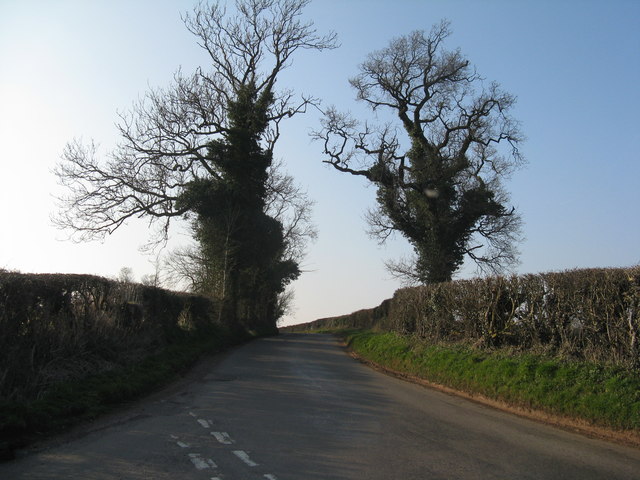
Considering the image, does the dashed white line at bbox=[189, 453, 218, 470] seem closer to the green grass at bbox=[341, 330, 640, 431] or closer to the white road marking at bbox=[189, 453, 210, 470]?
the white road marking at bbox=[189, 453, 210, 470]

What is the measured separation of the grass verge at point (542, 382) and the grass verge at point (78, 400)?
7.70m

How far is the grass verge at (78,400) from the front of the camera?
8.01m

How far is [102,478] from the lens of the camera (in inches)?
257

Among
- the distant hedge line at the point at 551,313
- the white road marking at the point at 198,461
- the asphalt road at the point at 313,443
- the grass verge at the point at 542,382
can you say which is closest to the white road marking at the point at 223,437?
the asphalt road at the point at 313,443

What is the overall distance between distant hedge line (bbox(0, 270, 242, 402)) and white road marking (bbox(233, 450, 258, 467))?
402 cm

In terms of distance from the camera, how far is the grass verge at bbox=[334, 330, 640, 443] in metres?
9.68

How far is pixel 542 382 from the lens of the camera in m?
11.6

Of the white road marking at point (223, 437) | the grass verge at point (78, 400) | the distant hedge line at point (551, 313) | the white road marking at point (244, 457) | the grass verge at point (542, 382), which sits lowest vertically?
the white road marking at point (244, 457)

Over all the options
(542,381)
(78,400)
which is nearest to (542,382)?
(542,381)

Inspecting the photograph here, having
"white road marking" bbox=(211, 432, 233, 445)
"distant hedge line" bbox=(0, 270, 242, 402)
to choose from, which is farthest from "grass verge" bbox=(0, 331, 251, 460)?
"white road marking" bbox=(211, 432, 233, 445)

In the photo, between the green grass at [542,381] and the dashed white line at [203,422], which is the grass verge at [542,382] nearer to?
the green grass at [542,381]

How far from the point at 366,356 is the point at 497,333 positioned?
976 centimetres

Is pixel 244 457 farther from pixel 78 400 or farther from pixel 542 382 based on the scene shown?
pixel 542 382

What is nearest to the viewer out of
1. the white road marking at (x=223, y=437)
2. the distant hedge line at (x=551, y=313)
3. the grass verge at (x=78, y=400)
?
the grass verge at (x=78, y=400)
